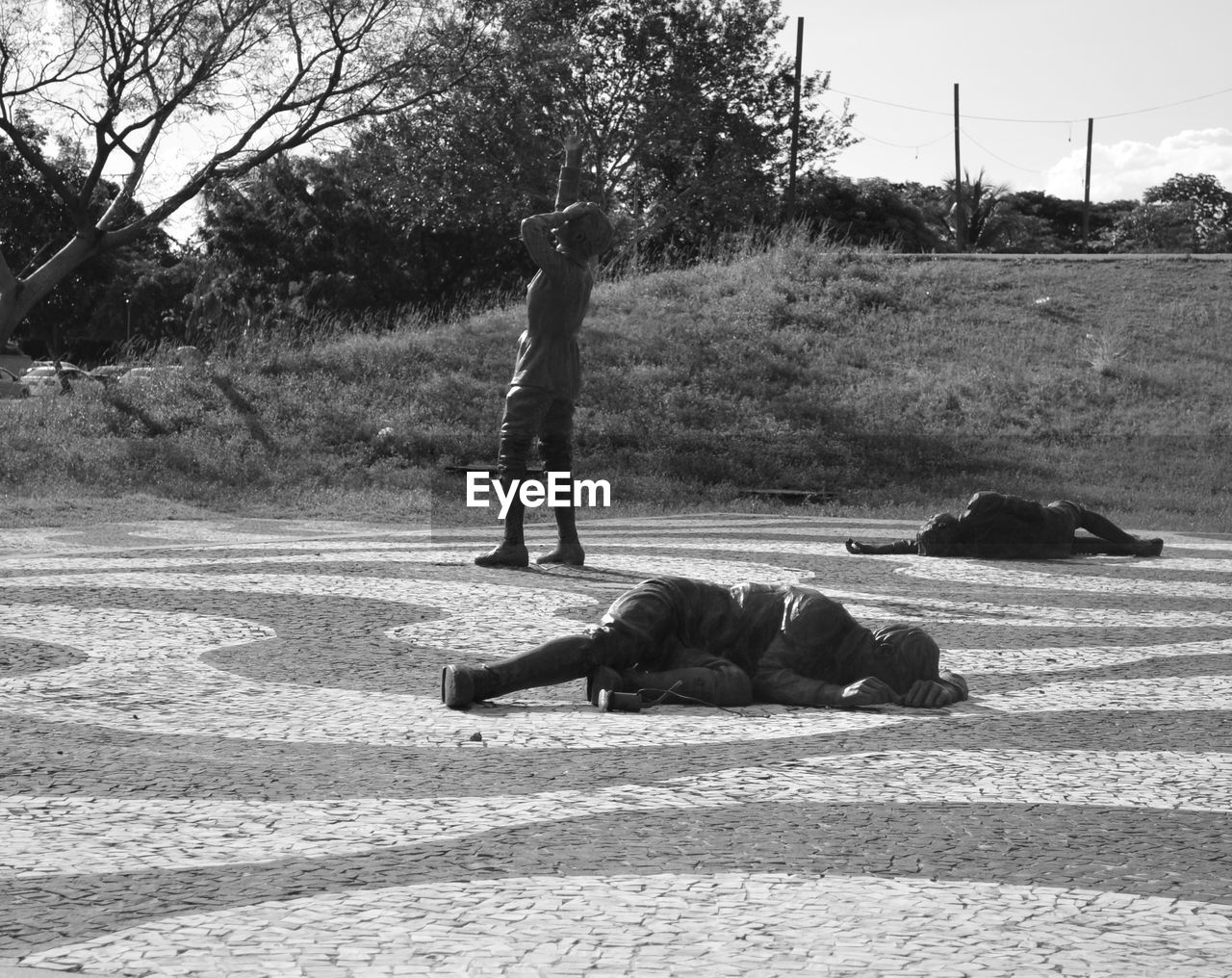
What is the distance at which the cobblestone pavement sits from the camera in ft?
9.13

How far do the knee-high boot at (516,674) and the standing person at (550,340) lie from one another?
13.1 feet

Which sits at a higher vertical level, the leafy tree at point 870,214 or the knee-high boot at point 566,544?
the leafy tree at point 870,214

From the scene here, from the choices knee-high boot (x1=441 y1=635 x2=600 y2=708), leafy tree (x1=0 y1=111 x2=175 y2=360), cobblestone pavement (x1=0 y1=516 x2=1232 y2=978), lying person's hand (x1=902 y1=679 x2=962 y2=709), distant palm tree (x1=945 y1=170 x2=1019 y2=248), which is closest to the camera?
cobblestone pavement (x1=0 y1=516 x2=1232 y2=978)

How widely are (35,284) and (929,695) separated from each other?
1654cm

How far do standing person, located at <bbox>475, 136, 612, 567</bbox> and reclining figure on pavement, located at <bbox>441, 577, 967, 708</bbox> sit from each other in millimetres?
3785

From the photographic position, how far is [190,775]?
4.09 meters

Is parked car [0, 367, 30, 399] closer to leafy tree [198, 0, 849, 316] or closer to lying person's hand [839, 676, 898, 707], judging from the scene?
leafy tree [198, 0, 849, 316]

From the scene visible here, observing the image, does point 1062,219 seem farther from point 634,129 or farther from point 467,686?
point 467,686

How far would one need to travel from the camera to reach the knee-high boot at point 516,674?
16.6 ft

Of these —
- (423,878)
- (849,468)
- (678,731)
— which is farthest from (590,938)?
(849,468)

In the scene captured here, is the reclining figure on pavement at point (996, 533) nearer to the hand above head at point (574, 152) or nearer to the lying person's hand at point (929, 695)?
the hand above head at point (574, 152)

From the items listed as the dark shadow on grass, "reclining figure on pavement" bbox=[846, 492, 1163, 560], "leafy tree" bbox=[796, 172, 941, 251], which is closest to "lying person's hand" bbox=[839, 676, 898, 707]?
"reclining figure on pavement" bbox=[846, 492, 1163, 560]

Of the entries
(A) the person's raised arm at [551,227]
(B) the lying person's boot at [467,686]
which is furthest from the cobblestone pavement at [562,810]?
(A) the person's raised arm at [551,227]

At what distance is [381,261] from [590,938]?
109 ft
